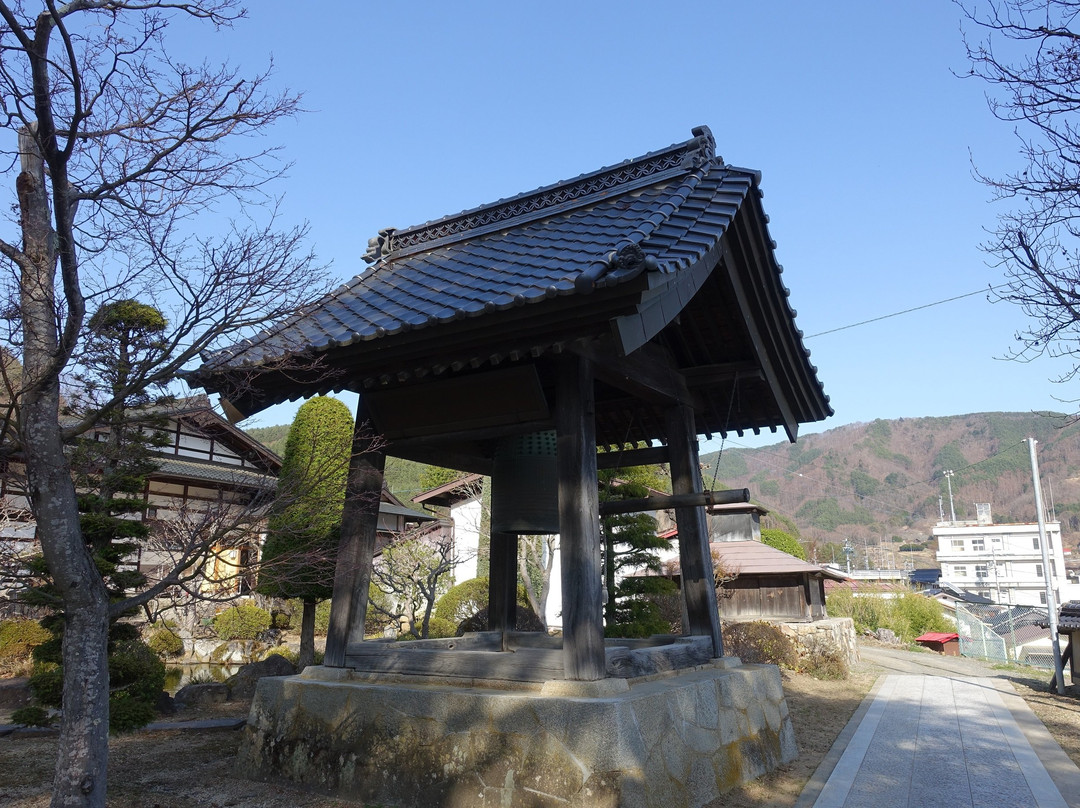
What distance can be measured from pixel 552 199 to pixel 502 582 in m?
3.84

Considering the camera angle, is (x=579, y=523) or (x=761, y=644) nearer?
(x=579, y=523)

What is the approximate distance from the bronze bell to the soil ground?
7.77 ft

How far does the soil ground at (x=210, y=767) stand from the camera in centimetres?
499

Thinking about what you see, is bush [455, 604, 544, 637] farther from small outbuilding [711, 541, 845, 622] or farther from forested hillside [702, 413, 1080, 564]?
forested hillside [702, 413, 1080, 564]

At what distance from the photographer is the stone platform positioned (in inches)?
169

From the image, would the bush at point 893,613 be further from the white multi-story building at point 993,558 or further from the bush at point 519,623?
the white multi-story building at point 993,558

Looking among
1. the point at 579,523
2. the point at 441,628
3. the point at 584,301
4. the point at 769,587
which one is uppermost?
the point at 584,301

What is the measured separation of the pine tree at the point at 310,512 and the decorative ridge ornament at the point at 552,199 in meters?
2.09

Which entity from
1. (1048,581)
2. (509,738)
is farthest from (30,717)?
(1048,581)

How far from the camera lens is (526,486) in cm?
623

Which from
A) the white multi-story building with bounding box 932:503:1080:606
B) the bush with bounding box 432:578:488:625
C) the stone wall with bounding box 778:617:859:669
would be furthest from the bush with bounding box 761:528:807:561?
the white multi-story building with bounding box 932:503:1080:606

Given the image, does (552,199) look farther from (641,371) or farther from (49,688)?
(49,688)

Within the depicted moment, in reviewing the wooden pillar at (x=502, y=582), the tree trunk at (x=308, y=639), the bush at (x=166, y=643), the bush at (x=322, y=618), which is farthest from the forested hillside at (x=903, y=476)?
the wooden pillar at (x=502, y=582)

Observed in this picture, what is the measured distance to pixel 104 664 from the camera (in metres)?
3.89
